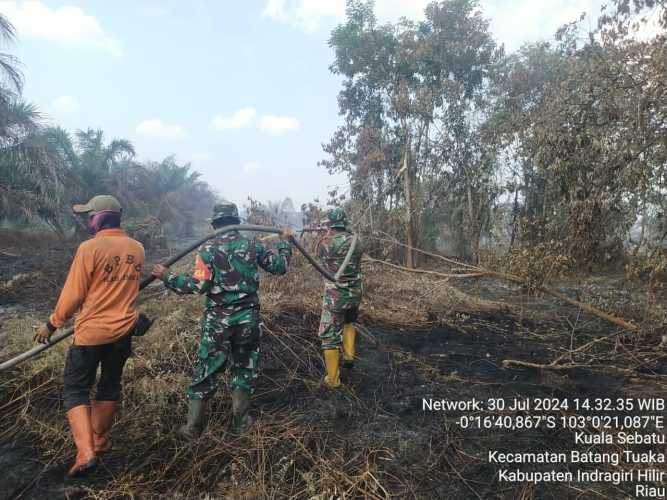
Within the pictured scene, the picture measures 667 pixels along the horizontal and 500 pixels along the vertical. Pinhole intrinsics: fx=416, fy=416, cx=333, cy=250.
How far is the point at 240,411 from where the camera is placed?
10.5ft

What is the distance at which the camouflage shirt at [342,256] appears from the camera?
435 cm

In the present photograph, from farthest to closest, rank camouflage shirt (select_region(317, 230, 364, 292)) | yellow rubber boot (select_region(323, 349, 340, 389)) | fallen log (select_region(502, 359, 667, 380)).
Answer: fallen log (select_region(502, 359, 667, 380)), camouflage shirt (select_region(317, 230, 364, 292)), yellow rubber boot (select_region(323, 349, 340, 389))

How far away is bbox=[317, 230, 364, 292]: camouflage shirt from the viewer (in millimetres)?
4348

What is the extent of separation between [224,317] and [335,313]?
1.42 m

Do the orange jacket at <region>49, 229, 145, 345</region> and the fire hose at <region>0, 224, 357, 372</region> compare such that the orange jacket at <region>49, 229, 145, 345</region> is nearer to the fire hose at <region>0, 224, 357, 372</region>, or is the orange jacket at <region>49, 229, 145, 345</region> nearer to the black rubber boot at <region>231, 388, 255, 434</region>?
the fire hose at <region>0, 224, 357, 372</region>

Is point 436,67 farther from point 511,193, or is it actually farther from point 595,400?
point 595,400

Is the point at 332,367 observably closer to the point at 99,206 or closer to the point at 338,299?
the point at 338,299

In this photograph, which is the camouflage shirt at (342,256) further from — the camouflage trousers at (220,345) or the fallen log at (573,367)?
the fallen log at (573,367)

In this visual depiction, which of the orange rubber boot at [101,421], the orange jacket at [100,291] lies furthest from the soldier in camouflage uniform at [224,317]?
the orange rubber boot at [101,421]

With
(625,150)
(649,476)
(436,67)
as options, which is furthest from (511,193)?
(649,476)

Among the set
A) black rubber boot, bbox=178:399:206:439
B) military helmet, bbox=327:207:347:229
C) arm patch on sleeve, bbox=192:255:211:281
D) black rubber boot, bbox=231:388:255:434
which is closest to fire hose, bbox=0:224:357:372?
arm patch on sleeve, bbox=192:255:211:281

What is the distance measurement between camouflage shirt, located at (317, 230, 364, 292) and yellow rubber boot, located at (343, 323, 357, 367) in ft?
1.54

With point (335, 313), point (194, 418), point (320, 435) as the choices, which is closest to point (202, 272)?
point (194, 418)

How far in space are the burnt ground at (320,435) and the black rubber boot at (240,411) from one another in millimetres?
85
